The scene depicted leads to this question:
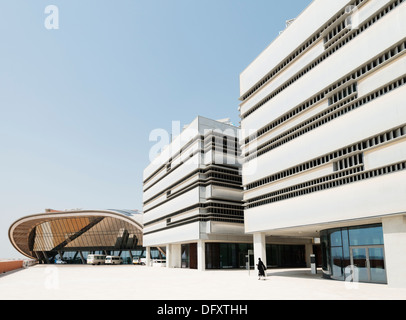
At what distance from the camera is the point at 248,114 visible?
129ft

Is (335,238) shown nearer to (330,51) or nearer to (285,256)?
(330,51)

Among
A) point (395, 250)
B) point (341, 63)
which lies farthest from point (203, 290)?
point (341, 63)

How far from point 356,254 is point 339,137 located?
323 inches

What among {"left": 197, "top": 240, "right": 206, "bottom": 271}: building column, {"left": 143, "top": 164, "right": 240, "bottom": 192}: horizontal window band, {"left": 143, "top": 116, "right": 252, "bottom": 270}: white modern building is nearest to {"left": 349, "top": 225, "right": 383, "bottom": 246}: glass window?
{"left": 143, "top": 116, "right": 252, "bottom": 270}: white modern building

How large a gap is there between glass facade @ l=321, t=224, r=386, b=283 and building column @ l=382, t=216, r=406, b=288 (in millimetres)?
1692

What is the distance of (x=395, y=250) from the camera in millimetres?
21156

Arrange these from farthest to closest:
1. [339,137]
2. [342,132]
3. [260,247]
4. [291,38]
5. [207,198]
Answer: [207,198] → [260,247] → [291,38] → [339,137] → [342,132]

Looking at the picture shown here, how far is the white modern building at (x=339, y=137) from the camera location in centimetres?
2184

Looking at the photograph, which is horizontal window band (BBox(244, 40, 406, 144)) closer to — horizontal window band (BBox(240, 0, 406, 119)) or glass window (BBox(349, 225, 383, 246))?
horizontal window band (BBox(240, 0, 406, 119))

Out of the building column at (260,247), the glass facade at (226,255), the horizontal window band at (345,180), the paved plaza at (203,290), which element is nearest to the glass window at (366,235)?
the paved plaza at (203,290)

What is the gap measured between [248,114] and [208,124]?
35.4ft

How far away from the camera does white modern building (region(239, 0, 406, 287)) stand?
2184 cm
